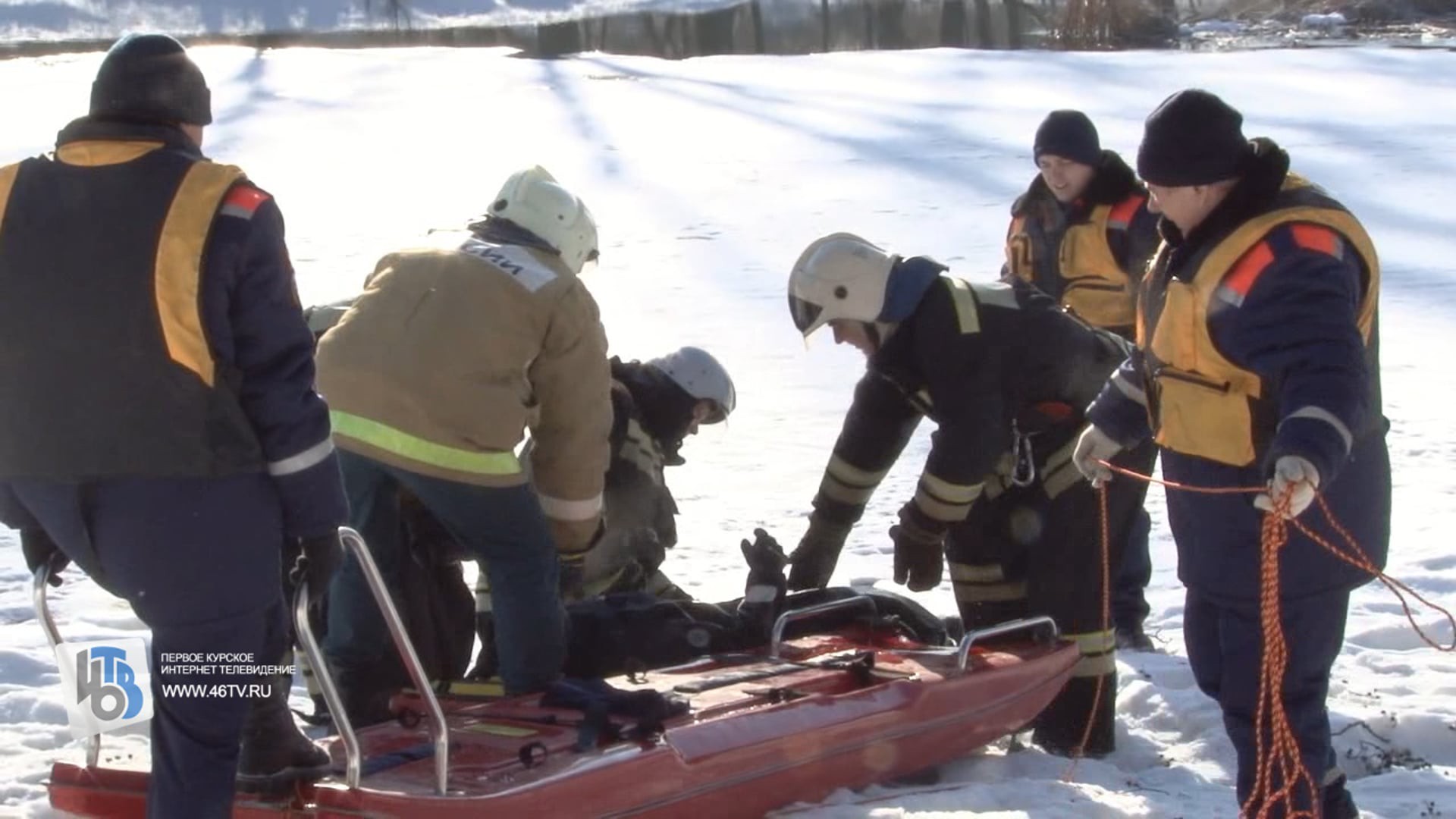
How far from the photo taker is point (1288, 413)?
326cm

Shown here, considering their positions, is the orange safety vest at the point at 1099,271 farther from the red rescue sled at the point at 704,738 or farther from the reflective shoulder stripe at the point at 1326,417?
the reflective shoulder stripe at the point at 1326,417

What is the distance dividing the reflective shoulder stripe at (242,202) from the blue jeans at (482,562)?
1.21 meters

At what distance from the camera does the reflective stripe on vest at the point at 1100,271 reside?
6.02m

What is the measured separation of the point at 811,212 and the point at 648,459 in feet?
28.0

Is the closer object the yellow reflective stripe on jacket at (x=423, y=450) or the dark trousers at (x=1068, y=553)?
the yellow reflective stripe on jacket at (x=423, y=450)

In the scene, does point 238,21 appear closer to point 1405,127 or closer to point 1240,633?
point 1405,127

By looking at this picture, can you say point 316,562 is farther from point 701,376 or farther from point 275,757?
point 701,376

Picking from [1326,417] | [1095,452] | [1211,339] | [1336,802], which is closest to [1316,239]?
[1211,339]

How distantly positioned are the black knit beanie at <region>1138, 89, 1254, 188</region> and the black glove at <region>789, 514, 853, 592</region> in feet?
6.13

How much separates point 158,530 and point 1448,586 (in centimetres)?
431

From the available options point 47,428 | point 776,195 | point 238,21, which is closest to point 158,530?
point 47,428

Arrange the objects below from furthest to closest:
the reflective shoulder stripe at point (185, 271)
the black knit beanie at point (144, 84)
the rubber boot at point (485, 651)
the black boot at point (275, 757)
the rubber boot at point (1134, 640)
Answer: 1. the rubber boot at point (1134, 640)
2. the rubber boot at point (485, 651)
3. the black boot at point (275, 757)
4. the black knit beanie at point (144, 84)
5. the reflective shoulder stripe at point (185, 271)

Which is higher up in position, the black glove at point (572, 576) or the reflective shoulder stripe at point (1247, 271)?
the reflective shoulder stripe at point (1247, 271)

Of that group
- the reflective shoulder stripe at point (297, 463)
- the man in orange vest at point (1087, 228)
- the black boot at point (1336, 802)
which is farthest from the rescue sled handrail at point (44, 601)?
the man in orange vest at point (1087, 228)
